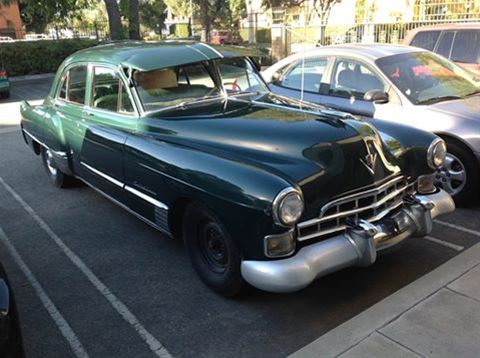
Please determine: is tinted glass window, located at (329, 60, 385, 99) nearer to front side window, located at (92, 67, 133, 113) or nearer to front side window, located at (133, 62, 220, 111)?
front side window, located at (133, 62, 220, 111)

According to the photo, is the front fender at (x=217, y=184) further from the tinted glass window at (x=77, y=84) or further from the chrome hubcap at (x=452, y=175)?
the chrome hubcap at (x=452, y=175)

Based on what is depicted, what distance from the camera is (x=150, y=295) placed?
12.1ft

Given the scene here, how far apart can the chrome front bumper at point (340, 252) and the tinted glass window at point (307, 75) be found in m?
3.06

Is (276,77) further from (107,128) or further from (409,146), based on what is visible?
(409,146)

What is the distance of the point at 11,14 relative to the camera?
39000mm

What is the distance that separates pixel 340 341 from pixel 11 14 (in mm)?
43220

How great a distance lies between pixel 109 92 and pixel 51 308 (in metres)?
2.15

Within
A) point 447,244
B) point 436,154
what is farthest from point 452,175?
point 436,154


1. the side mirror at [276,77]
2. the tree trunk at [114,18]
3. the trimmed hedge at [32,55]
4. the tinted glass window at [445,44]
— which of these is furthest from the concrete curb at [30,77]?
the tinted glass window at [445,44]

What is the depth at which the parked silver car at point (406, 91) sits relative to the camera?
4.97 metres

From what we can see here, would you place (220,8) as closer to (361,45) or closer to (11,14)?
(11,14)

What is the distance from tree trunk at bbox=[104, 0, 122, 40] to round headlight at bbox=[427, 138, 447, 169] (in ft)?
64.3

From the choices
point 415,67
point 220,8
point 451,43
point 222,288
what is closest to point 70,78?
point 222,288

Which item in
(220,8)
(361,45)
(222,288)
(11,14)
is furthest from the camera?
(220,8)
